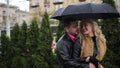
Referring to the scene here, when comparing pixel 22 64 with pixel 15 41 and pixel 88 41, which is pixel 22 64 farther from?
pixel 88 41

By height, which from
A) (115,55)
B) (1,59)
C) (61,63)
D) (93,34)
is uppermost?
(93,34)

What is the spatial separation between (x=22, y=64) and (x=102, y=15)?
40.7 feet

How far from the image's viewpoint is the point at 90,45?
4770 mm

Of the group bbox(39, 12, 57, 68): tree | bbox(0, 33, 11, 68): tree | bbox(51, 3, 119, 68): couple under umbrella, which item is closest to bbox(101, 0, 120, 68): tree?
bbox(39, 12, 57, 68): tree

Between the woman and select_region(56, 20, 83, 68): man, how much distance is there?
7 cm

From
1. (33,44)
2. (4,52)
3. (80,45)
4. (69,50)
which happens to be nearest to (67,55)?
(69,50)

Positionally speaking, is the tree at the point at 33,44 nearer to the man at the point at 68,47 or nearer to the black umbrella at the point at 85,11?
the black umbrella at the point at 85,11

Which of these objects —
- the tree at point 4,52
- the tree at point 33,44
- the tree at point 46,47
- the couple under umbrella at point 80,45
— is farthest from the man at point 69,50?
the tree at point 4,52

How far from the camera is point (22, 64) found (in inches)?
691

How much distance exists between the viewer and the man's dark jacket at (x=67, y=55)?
4.74 metres

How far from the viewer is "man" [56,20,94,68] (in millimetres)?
4742

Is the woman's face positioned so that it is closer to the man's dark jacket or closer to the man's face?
the man's face

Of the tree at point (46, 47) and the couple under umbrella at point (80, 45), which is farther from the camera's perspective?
the tree at point (46, 47)

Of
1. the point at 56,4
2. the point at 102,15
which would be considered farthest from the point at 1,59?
the point at 56,4
